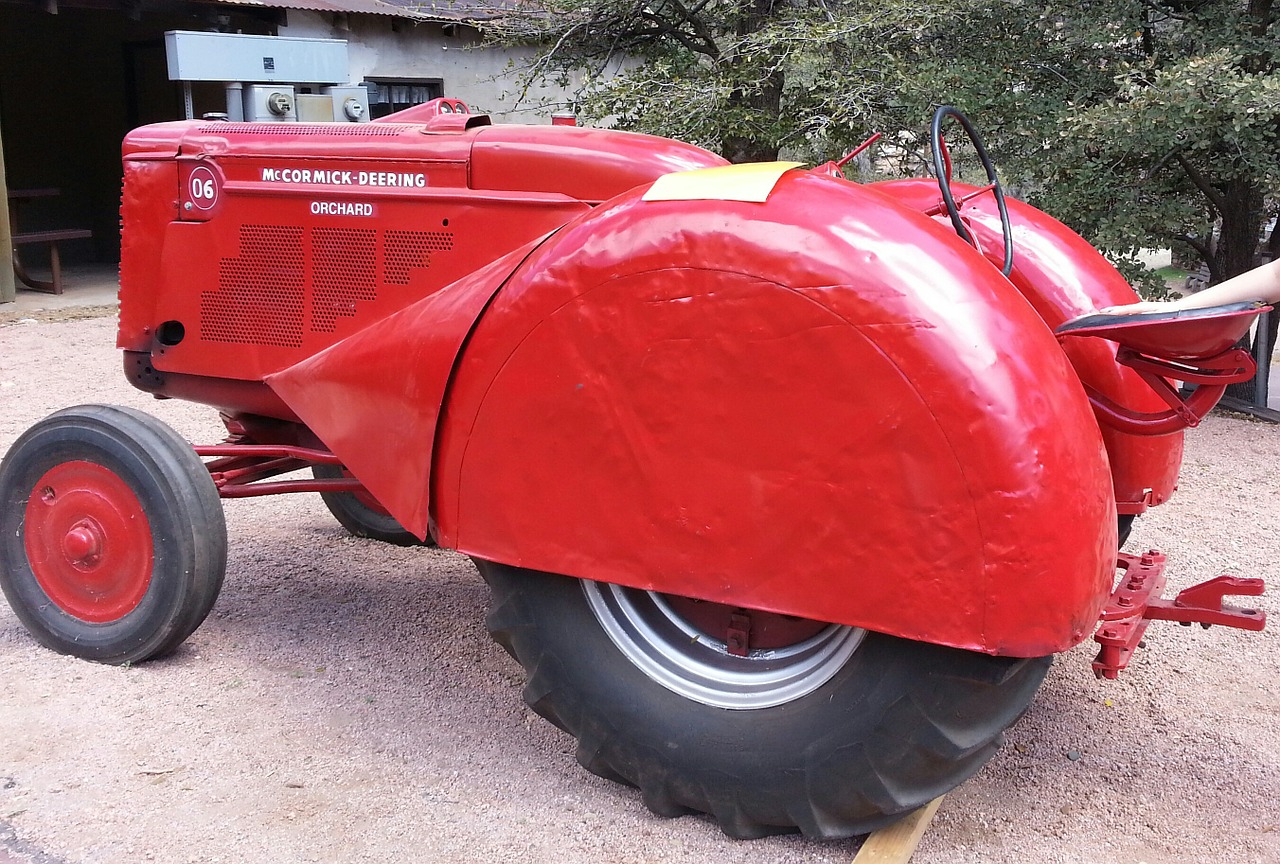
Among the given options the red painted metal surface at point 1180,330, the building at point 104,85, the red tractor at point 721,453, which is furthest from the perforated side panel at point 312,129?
the building at point 104,85

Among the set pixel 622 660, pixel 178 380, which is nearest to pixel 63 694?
pixel 178 380

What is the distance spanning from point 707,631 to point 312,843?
103 cm

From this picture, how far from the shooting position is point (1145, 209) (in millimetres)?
6629

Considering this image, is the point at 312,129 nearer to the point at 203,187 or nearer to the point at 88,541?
the point at 203,187

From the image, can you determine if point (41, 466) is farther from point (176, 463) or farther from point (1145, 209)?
point (1145, 209)

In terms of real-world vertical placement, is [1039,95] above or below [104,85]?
above

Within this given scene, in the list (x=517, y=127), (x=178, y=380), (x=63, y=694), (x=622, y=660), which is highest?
(x=517, y=127)

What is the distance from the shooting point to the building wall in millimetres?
12734

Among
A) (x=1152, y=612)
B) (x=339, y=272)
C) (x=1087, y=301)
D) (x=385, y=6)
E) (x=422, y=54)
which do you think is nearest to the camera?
(x=1152, y=612)

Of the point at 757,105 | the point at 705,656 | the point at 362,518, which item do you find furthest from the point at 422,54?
the point at 705,656

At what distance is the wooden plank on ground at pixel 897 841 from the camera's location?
8.36 ft

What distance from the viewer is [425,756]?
310 cm

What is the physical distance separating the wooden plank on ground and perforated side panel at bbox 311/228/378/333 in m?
2.04

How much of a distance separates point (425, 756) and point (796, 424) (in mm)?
1432
